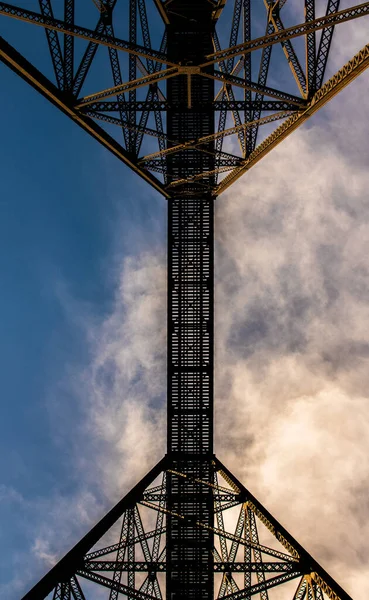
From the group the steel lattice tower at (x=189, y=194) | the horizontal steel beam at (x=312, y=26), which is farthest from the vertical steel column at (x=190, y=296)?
the horizontal steel beam at (x=312, y=26)

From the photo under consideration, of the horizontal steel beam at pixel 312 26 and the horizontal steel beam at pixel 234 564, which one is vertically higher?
the horizontal steel beam at pixel 312 26

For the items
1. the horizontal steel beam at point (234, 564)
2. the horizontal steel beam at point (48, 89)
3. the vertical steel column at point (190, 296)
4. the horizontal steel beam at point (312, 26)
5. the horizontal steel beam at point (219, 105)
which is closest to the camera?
the horizontal steel beam at point (312, 26)

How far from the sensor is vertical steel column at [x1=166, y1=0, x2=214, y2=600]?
16.9m

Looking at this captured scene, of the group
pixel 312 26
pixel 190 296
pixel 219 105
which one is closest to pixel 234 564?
pixel 190 296

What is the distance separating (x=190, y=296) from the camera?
18.2 m

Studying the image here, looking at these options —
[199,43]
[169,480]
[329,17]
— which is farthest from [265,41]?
[169,480]

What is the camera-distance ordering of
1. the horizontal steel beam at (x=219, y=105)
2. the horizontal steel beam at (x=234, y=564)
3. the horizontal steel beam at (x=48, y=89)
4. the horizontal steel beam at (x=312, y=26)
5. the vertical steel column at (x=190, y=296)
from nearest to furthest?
the horizontal steel beam at (x=312, y=26)
the horizontal steel beam at (x=48, y=89)
the horizontal steel beam at (x=219, y=105)
the horizontal steel beam at (x=234, y=564)
the vertical steel column at (x=190, y=296)

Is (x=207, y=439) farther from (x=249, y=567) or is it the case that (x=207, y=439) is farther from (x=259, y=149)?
(x=259, y=149)

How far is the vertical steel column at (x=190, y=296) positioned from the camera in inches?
665

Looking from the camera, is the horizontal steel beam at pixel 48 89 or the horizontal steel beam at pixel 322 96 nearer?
the horizontal steel beam at pixel 322 96

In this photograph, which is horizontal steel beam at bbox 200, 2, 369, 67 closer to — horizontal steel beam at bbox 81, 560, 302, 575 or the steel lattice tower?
the steel lattice tower

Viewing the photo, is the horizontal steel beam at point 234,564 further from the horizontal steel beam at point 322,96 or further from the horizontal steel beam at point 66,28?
the horizontal steel beam at point 66,28

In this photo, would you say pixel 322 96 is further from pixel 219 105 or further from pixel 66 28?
pixel 66 28

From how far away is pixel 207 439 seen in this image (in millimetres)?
18031
